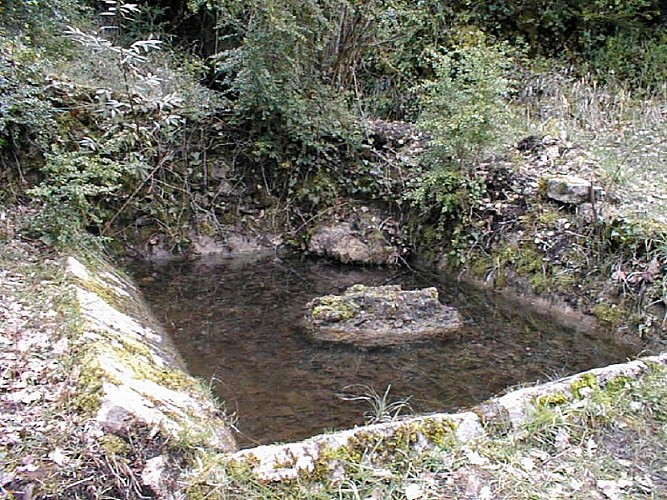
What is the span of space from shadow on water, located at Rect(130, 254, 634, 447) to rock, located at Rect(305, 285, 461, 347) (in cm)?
12

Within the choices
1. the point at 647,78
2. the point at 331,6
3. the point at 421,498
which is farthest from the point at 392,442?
the point at 647,78

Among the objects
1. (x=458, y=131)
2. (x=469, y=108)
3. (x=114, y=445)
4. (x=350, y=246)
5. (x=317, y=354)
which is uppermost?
(x=469, y=108)

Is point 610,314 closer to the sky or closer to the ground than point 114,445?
closer to the ground

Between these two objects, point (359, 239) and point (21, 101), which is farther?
point (359, 239)

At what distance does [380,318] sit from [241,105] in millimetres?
3054

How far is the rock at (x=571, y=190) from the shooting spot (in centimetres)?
504

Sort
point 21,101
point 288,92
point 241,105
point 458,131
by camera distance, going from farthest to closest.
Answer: point 241,105
point 288,92
point 458,131
point 21,101

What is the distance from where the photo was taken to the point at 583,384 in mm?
2719

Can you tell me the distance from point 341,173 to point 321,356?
305 centimetres

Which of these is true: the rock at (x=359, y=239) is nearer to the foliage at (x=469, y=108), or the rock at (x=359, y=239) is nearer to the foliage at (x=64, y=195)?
the foliage at (x=469, y=108)

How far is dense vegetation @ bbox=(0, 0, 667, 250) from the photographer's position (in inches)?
195

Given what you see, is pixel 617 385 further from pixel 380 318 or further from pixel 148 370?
pixel 148 370

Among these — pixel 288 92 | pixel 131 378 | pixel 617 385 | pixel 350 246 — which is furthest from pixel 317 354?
pixel 288 92

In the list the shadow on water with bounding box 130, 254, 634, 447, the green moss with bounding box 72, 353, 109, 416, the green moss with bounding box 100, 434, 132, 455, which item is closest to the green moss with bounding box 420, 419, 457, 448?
the shadow on water with bounding box 130, 254, 634, 447
